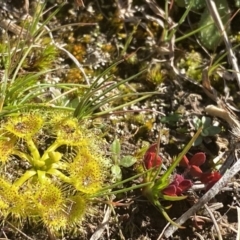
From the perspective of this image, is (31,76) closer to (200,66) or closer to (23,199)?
(23,199)

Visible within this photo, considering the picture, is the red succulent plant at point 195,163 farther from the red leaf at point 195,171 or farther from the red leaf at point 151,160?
the red leaf at point 151,160

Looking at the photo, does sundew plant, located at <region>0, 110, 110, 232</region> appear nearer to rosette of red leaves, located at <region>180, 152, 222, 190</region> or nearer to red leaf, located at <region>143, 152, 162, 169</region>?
red leaf, located at <region>143, 152, 162, 169</region>

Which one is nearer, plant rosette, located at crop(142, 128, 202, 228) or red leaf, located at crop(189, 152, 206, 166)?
plant rosette, located at crop(142, 128, 202, 228)

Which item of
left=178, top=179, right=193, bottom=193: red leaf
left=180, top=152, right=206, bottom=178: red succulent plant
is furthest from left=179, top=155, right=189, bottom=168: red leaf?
left=178, top=179, right=193, bottom=193: red leaf

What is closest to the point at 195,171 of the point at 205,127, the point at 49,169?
the point at 205,127

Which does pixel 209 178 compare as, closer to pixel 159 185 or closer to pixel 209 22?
pixel 159 185

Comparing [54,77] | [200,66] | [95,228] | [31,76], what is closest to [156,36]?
[200,66]
